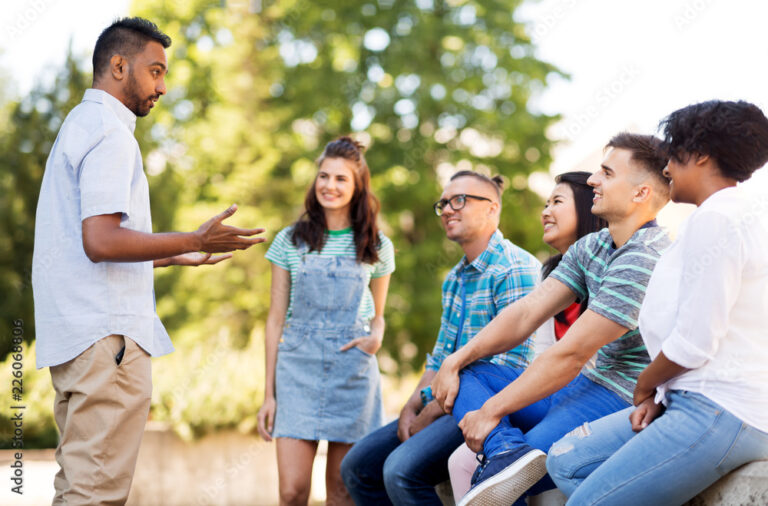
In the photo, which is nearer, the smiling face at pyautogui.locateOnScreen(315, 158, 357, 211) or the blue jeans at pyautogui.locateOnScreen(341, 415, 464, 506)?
the blue jeans at pyautogui.locateOnScreen(341, 415, 464, 506)

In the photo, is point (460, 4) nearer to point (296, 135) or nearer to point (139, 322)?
point (296, 135)

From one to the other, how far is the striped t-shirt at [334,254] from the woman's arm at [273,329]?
0.04 m

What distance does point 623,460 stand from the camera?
6.96 feet

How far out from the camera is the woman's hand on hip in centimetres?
402

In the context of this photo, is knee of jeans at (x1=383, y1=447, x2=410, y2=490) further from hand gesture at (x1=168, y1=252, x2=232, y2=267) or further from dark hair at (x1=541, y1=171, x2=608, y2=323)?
dark hair at (x1=541, y1=171, x2=608, y2=323)

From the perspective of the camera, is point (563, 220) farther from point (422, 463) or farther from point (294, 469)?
point (294, 469)

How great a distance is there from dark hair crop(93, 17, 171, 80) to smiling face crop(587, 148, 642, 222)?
188 centimetres

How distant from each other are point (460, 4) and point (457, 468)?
10739mm

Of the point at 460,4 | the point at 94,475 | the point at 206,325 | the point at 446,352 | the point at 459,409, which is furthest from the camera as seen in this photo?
the point at 206,325

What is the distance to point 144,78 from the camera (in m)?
2.82

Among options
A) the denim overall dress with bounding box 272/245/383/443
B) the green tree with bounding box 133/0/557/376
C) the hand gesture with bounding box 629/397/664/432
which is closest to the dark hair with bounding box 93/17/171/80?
the denim overall dress with bounding box 272/245/383/443

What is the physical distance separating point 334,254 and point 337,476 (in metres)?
1.26

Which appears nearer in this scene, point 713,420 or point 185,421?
point 713,420

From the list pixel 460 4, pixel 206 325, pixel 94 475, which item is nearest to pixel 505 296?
pixel 94 475
